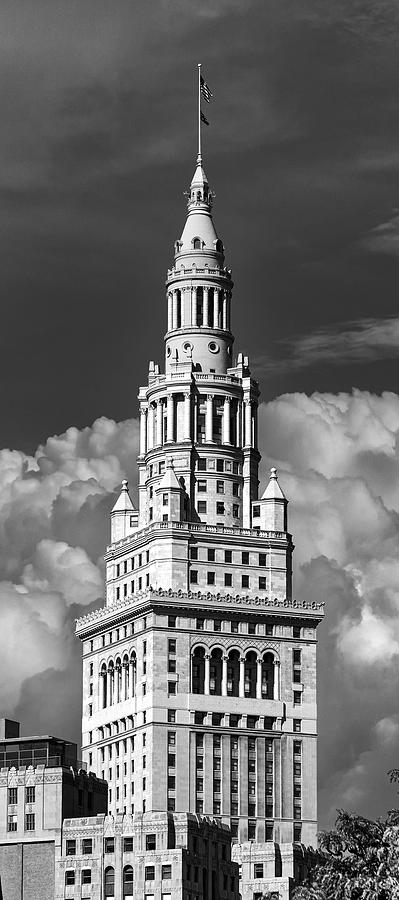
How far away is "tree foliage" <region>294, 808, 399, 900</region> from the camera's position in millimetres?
122688

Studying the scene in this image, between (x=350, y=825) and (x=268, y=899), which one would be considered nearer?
(x=350, y=825)

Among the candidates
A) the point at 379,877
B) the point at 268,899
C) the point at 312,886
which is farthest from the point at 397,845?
the point at 268,899

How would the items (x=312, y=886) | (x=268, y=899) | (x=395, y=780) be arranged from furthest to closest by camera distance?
1. (x=268, y=899)
2. (x=312, y=886)
3. (x=395, y=780)

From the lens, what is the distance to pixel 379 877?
12312cm

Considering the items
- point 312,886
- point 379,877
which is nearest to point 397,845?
point 379,877

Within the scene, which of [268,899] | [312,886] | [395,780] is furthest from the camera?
[268,899]

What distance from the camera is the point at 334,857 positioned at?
411 feet

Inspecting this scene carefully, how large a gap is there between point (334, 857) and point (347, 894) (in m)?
2.33

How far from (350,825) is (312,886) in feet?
25.2

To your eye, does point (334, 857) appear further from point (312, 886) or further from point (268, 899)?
point (268, 899)

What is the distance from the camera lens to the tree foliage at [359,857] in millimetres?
122688

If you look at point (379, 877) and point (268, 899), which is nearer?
point (379, 877)

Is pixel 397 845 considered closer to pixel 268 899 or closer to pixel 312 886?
pixel 312 886

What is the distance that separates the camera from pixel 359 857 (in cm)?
12519
